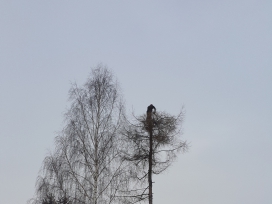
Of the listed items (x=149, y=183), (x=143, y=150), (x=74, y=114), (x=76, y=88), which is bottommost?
(x=149, y=183)

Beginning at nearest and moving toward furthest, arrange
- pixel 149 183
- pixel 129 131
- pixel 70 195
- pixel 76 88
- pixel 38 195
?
pixel 149 183
pixel 129 131
pixel 70 195
pixel 76 88
pixel 38 195

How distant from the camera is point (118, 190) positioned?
79.4 ft

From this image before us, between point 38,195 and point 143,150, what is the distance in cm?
1093

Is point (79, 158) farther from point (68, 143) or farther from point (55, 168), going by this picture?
point (55, 168)

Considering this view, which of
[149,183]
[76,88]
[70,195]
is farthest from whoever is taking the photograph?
[76,88]

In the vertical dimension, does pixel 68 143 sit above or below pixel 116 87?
below

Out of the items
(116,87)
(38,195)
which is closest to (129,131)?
(116,87)

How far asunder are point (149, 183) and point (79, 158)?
16.8 ft

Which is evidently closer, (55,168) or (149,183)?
(149,183)

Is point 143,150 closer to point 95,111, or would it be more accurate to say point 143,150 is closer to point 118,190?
point 118,190

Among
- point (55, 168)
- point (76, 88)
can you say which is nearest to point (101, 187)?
point (55, 168)

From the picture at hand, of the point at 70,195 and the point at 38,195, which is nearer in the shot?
the point at 70,195

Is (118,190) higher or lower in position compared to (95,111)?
lower

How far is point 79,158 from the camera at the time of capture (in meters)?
25.2
